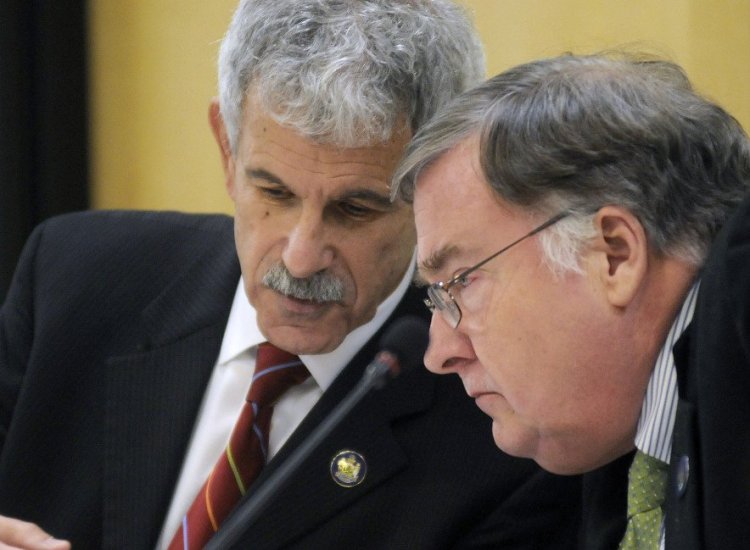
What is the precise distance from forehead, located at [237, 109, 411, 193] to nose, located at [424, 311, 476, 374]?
0.28 metres

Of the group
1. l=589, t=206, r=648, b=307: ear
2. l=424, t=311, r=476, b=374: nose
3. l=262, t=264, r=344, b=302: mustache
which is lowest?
l=262, t=264, r=344, b=302: mustache

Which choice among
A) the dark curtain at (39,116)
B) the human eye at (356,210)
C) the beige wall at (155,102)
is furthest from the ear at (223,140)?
the dark curtain at (39,116)

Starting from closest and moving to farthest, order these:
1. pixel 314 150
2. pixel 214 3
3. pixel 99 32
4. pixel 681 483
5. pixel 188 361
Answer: pixel 681 483 → pixel 314 150 → pixel 188 361 → pixel 214 3 → pixel 99 32

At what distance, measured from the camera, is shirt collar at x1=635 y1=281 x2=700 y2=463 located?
1.56 m

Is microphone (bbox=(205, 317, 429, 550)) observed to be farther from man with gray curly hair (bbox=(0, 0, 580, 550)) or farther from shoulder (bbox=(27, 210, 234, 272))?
shoulder (bbox=(27, 210, 234, 272))

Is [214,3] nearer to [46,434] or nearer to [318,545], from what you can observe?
[46,434]

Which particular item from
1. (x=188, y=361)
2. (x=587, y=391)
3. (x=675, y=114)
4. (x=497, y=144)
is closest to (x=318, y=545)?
(x=188, y=361)

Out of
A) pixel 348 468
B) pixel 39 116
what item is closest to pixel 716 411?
pixel 348 468

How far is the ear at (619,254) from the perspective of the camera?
1.54m

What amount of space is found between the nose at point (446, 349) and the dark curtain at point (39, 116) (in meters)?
1.94

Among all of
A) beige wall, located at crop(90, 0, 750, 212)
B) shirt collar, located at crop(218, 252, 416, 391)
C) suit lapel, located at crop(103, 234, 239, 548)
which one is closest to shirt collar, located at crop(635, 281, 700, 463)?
shirt collar, located at crop(218, 252, 416, 391)

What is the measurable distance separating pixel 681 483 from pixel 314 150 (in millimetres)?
729

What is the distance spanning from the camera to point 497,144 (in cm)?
163

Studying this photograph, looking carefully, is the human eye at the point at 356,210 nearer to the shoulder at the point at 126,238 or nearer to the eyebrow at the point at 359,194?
the eyebrow at the point at 359,194
